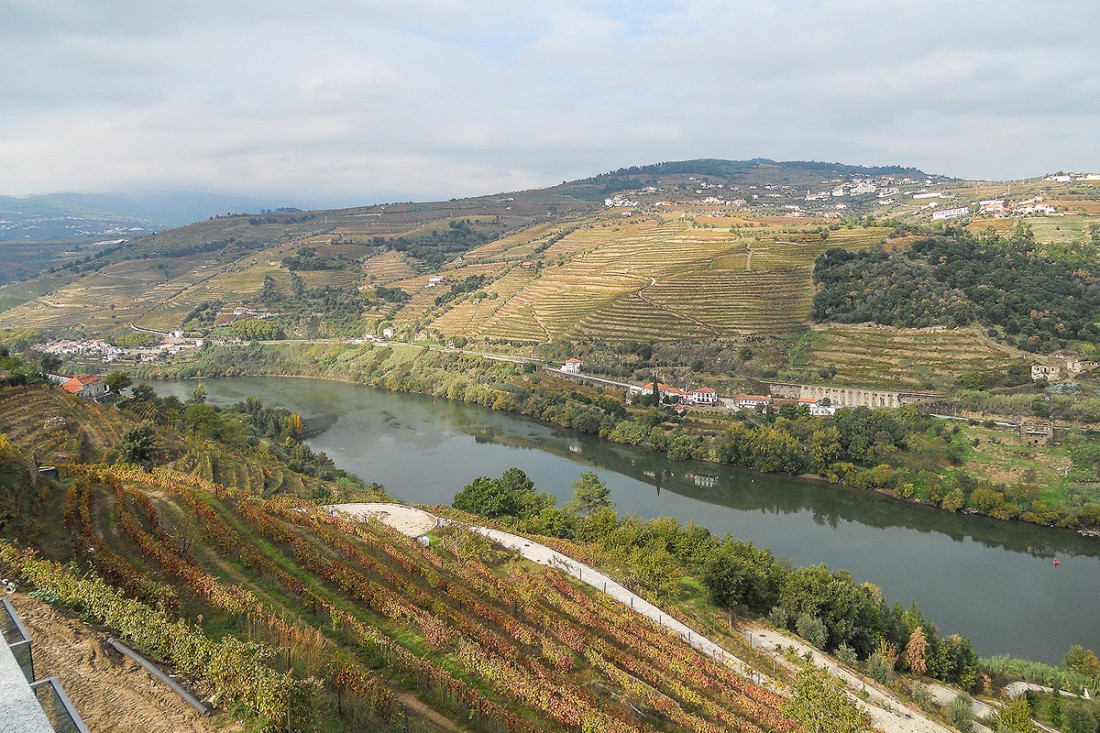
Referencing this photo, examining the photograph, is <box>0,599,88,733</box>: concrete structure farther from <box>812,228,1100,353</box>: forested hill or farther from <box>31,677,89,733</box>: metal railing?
<box>812,228,1100,353</box>: forested hill

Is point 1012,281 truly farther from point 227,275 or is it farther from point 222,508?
point 227,275

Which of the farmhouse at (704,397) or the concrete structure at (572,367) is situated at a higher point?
the concrete structure at (572,367)

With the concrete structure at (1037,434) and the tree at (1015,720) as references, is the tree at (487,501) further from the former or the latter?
the concrete structure at (1037,434)

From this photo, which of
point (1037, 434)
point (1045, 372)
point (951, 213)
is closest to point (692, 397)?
point (1037, 434)

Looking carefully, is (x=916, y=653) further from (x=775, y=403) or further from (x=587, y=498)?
(x=775, y=403)

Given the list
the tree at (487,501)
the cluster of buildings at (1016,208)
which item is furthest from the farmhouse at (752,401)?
the cluster of buildings at (1016,208)

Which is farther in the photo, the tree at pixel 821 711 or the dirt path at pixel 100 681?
the tree at pixel 821 711
